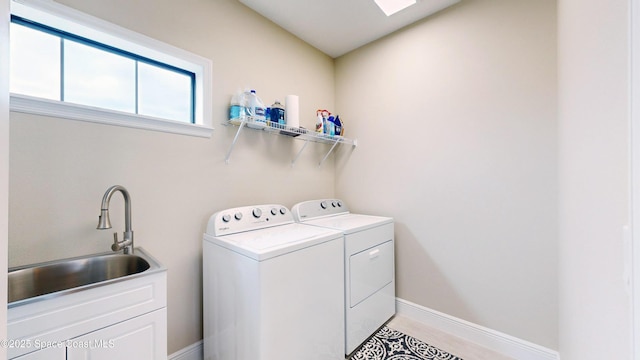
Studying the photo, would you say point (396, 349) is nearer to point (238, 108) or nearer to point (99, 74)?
point (238, 108)

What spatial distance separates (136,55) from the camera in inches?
60.7

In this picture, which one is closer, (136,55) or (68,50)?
(68,50)

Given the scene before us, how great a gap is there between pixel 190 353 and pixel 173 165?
1245 mm

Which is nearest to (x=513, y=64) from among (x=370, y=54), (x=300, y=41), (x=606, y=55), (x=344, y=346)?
(x=370, y=54)

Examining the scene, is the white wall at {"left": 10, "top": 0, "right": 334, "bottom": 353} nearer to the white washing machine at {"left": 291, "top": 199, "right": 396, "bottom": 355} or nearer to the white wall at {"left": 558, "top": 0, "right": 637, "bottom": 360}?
the white washing machine at {"left": 291, "top": 199, "right": 396, "bottom": 355}

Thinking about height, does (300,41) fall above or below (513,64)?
above

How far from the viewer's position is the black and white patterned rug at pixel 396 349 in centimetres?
168

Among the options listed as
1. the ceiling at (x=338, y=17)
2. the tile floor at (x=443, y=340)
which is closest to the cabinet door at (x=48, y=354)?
the tile floor at (x=443, y=340)

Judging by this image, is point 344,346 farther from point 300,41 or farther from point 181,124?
point 300,41

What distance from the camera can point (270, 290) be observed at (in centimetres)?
123

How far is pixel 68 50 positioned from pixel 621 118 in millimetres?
2225

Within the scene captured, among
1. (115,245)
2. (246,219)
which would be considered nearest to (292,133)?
(246,219)

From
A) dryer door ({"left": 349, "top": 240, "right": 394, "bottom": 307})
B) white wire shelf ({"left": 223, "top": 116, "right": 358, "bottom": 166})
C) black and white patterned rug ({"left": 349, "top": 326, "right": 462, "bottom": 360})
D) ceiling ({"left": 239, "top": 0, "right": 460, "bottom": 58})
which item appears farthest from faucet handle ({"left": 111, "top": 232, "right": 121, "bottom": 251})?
ceiling ({"left": 239, "top": 0, "right": 460, "bottom": 58})

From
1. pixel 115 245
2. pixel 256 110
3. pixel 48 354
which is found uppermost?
pixel 256 110
